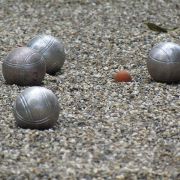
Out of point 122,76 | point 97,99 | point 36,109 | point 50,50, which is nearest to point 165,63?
point 122,76

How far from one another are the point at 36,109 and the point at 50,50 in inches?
92.0

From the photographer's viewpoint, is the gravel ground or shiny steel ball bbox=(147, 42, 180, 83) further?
shiny steel ball bbox=(147, 42, 180, 83)

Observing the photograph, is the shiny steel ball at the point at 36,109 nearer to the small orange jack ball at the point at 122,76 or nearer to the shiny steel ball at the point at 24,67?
the shiny steel ball at the point at 24,67

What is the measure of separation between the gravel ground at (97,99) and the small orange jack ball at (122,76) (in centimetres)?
10

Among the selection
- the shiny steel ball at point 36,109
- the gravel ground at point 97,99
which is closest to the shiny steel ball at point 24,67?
the gravel ground at point 97,99

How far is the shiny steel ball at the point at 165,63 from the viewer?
815cm

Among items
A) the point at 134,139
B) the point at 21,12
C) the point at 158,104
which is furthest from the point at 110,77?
the point at 21,12

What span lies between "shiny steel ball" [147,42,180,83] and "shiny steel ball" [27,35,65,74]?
1.27 meters

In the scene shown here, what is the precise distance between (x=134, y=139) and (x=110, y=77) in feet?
7.88

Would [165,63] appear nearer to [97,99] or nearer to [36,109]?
[97,99]

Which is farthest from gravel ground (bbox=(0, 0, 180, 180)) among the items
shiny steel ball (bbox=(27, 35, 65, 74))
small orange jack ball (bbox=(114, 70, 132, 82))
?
shiny steel ball (bbox=(27, 35, 65, 74))

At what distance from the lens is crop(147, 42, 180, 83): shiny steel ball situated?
8148 mm

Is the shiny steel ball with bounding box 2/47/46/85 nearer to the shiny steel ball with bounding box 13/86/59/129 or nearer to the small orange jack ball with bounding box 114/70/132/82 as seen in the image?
the small orange jack ball with bounding box 114/70/132/82

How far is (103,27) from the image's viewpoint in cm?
1098
